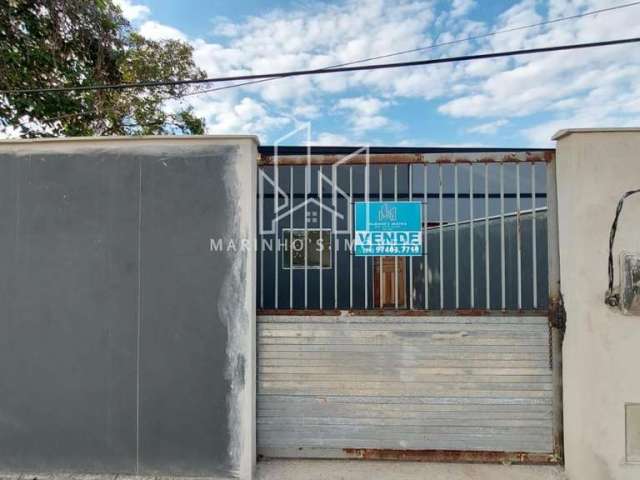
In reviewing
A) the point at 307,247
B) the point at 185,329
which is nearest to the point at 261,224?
the point at 307,247

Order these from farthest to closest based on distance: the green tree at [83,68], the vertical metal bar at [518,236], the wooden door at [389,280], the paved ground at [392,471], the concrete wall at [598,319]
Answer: the green tree at [83,68], the wooden door at [389,280], the vertical metal bar at [518,236], the paved ground at [392,471], the concrete wall at [598,319]

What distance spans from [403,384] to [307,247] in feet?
4.18

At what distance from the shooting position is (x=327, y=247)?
2.67m

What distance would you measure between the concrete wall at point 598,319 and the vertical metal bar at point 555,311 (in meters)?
0.08

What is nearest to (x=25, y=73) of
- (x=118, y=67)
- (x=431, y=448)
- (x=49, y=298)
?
(x=118, y=67)

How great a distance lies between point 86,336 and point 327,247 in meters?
1.90

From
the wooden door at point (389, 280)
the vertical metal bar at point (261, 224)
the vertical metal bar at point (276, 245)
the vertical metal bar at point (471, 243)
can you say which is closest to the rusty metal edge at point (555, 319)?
the vertical metal bar at point (471, 243)

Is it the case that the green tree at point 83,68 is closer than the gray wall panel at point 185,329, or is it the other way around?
the gray wall panel at point 185,329

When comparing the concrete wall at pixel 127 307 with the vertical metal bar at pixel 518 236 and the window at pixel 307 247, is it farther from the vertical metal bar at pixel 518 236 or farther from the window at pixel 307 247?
the vertical metal bar at pixel 518 236

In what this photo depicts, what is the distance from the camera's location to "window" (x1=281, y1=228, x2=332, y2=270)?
2.66 m

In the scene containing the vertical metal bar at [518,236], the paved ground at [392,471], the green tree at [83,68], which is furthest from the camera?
the green tree at [83,68]

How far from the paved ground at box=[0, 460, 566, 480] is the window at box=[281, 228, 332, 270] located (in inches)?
58.7

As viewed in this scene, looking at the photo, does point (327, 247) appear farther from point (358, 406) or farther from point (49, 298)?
point (49, 298)

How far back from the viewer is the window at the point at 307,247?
2.66m
